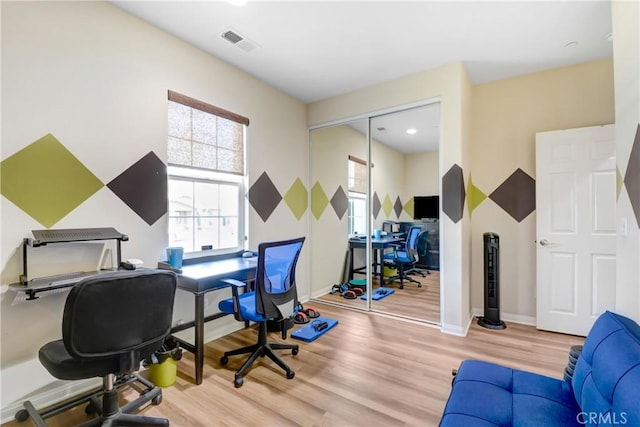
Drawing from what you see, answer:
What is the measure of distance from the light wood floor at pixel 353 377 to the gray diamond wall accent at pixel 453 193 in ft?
4.15

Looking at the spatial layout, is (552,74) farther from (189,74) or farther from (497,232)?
(189,74)

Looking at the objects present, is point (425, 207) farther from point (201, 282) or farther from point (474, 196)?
point (201, 282)

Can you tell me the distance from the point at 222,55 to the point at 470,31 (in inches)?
91.5

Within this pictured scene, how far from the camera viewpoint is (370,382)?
220cm

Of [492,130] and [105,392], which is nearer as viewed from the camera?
[105,392]

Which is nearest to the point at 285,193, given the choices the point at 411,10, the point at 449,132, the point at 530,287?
the point at 449,132

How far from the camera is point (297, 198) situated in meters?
4.09

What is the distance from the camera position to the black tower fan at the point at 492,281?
10.7 ft

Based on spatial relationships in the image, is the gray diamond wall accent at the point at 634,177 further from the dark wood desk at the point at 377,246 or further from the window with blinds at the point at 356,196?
the window with blinds at the point at 356,196

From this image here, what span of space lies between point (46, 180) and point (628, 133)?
3580 mm

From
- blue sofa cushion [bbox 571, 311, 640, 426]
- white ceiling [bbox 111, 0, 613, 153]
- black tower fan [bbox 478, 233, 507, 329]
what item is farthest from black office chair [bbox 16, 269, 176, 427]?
black tower fan [bbox 478, 233, 507, 329]

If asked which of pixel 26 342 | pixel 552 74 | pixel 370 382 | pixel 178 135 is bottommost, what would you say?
pixel 370 382

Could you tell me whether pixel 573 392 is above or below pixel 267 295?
below

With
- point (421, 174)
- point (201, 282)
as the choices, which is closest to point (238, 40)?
point (201, 282)
